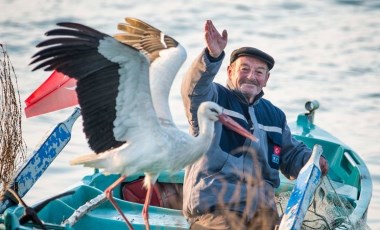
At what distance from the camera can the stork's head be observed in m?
7.77

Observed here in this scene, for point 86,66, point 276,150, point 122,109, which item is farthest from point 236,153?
point 86,66

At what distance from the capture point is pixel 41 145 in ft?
29.8

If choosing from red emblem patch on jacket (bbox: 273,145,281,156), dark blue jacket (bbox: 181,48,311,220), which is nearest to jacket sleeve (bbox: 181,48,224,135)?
dark blue jacket (bbox: 181,48,311,220)

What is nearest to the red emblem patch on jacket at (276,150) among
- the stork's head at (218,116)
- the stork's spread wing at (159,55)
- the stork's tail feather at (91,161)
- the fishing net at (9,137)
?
the stork's head at (218,116)

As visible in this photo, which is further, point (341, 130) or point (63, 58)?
point (341, 130)

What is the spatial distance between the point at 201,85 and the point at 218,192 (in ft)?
2.48

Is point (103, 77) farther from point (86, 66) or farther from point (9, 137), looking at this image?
point (9, 137)

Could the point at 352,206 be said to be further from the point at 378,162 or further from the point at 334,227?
the point at 378,162

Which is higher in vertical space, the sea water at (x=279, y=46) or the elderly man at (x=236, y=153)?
the elderly man at (x=236, y=153)

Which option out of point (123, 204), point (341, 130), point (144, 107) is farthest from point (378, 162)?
point (144, 107)

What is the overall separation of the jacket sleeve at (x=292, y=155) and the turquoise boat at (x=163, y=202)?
1.40ft

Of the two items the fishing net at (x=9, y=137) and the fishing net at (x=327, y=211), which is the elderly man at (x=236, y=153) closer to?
the fishing net at (x=327, y=211)

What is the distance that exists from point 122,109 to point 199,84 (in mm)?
797

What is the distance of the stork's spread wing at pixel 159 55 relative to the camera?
8.05 meters
